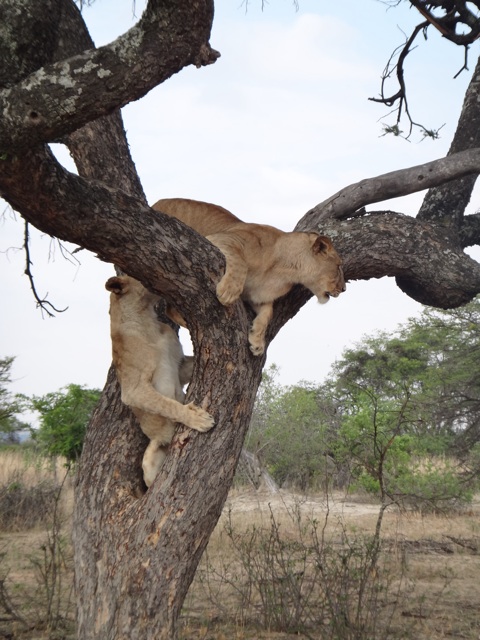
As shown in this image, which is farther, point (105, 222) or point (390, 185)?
point (390, 185)

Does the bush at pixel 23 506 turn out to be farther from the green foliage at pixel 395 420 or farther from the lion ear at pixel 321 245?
the lion ear at pixel 321 245

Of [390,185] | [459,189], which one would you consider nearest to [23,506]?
[390,185]

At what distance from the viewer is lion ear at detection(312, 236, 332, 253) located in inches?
191

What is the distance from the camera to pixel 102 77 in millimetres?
3230

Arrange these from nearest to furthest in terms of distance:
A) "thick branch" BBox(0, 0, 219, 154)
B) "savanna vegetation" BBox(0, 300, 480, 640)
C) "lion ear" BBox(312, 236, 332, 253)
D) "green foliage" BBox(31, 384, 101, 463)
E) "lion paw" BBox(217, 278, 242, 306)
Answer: "thick branch" BBox(0, 0, 219, 154) < "lion paw" BBox(217, 278, 242, 306) < "lion ear" BBox(312, 236, 332, 253) < "savanna vegetation" BBox(0, 300, 480, 640) < "green foliage" BBox(31, 384, 101, 463)

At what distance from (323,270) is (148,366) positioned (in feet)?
4.32

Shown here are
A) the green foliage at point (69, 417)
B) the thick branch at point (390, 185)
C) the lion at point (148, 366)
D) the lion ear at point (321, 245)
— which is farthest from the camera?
the green foliage at point (69, 417)

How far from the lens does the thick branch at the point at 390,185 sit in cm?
587

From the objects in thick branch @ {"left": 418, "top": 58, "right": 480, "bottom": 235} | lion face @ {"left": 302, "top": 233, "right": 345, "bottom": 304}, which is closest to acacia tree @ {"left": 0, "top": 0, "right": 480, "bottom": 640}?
lion face @ {"left": 302, "top": 233, "right": 345, "bottom": 304}

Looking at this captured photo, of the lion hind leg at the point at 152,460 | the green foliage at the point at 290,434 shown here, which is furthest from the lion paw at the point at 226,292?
the green foliage at the point at 290,434

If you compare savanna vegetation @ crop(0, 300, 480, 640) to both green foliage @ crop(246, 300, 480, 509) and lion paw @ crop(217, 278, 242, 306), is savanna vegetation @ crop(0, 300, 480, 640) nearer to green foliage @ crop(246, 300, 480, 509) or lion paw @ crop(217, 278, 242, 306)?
green foliage @ crop(246, 300, 480, 509)

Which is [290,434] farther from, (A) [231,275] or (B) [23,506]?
(A) [231,275]

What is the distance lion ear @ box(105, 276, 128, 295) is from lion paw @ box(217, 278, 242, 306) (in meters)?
0.84

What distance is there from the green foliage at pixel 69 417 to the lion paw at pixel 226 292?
8.22 meters
